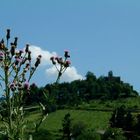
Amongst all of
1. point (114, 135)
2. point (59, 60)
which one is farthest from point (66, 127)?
point (59, 60)

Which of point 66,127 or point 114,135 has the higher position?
point 66,127

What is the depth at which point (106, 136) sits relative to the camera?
162 m

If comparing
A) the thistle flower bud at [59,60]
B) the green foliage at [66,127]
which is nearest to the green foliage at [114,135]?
the green foliage at [66,127]

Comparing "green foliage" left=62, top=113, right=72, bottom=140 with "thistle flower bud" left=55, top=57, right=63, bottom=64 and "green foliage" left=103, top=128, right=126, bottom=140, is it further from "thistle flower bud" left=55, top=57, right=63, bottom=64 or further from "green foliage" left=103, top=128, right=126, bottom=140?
"thistle flower bud" left=55, top=57, right=63, bottom=64

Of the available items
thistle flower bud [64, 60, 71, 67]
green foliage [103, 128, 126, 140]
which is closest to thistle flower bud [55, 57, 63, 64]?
thistle flower bud [64, 60, 71, 67]

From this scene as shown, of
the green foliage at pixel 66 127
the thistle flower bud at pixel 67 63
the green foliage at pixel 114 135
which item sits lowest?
the thistle flower bud at pixel 67 63

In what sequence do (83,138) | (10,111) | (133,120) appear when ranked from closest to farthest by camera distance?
(10,111), (83,138), (133,120)

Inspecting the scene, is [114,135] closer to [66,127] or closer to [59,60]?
[66,127]

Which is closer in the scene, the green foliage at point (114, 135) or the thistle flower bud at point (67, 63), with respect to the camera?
the thistle flower bud at point (67, 63)

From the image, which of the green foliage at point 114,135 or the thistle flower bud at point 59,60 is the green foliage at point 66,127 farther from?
the thistle flower bud at point 59,60

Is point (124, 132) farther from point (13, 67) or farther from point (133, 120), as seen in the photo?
point (13, 67)

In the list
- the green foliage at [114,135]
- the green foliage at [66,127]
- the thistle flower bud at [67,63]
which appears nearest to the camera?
the thistle flower bud at [67,63]

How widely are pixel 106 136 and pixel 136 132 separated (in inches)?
352

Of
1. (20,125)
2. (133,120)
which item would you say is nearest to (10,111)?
(20,125)
